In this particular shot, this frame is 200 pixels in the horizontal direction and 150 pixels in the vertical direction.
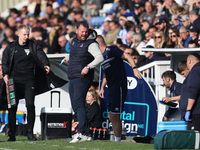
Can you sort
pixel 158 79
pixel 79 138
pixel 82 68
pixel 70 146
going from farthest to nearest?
pixel 158 79 < pixel 82 68 < pixel 79 138 < pixel 70 146

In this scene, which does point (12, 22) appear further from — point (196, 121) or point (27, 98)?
point (196, 121)

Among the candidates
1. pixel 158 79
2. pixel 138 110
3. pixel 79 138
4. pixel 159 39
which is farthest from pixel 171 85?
pixel 159 39

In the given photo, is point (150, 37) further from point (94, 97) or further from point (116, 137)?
point (116, 137)

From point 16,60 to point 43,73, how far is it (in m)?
0.64

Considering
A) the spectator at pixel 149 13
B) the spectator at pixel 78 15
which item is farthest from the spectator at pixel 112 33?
the spectator at pixel 78 15

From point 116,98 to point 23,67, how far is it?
171 cm

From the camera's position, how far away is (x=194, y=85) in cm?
823

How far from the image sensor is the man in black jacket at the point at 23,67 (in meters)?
10.2

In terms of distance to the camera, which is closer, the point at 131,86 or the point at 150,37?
the point at 131,86

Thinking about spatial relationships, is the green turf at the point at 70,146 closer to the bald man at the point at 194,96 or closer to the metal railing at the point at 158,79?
the bald man at the point at 194,96

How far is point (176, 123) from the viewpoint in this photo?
863 cm

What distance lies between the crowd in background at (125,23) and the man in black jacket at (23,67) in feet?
10.5

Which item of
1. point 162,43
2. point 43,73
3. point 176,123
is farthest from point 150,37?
point 176,123

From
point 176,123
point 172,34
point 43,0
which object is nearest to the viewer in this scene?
point 176,123
